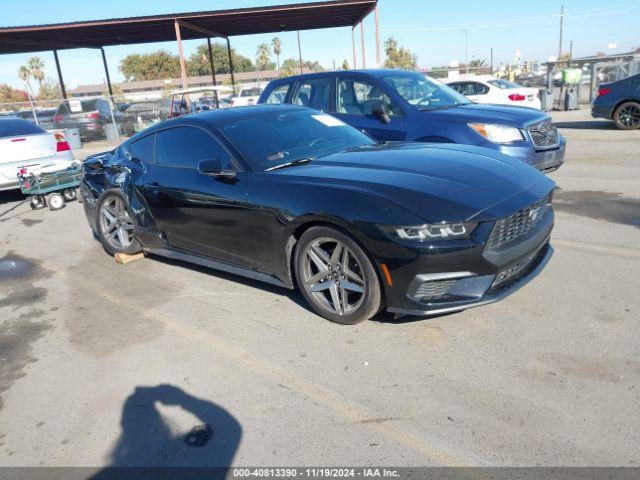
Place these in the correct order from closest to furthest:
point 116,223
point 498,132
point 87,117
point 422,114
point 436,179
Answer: point 436,179 → point 116,223 → point 498,132 → point 422,114 → point 87,117

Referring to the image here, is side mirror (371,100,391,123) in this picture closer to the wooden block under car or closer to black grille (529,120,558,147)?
black grille (529,120,558,147)

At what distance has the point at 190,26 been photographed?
20625 millimetres

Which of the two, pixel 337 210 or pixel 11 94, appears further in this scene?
pixel 11 94

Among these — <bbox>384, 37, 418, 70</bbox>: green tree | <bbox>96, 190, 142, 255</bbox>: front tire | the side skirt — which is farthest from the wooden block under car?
<bbox>384, 37, 418, 70</bbox>: green tree

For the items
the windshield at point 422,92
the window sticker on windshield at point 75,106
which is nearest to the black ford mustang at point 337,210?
the windshield at point 422,92

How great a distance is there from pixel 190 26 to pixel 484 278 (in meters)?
20.4

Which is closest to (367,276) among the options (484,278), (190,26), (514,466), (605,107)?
(484,278)

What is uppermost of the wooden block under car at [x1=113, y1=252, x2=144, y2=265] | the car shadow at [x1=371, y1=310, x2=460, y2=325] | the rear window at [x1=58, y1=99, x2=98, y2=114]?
the rear window at [x1=58, y1=99, x2=98, y2=114]

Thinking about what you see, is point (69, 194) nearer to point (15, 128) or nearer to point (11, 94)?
point (15, 128)

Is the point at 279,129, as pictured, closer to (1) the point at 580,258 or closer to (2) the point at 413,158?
(2) the point at 413,158

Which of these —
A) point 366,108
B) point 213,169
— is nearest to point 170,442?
point 213,169

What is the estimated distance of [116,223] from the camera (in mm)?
5777

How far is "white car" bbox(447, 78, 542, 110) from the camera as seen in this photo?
15.6 meters

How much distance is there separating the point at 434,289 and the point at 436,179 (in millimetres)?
794
